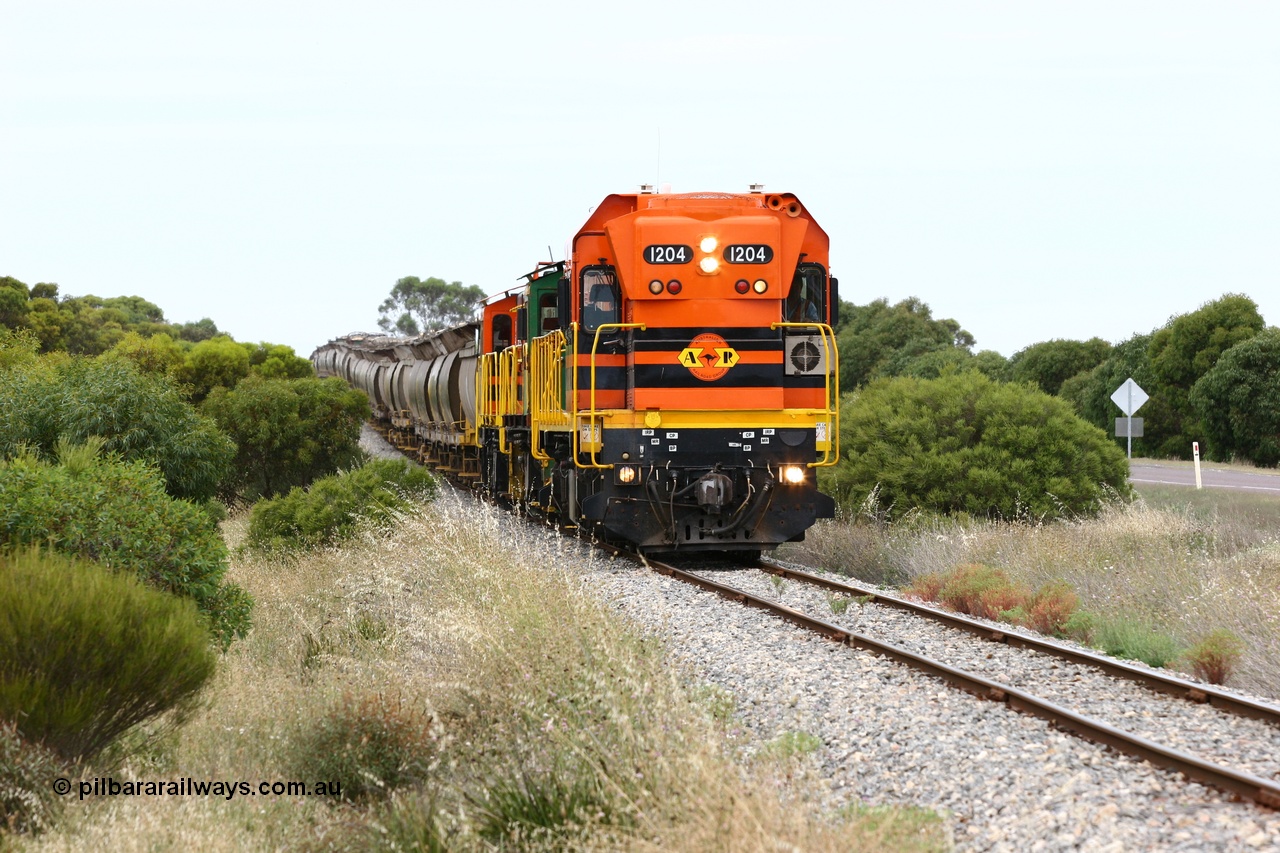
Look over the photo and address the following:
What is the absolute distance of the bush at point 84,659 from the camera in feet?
22.2

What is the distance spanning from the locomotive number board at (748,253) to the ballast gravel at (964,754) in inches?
180

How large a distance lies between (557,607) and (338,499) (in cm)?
1040

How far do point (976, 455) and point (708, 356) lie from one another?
7943 mm

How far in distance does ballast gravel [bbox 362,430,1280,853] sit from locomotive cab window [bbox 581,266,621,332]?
4359 mm

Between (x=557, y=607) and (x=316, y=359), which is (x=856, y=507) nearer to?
(x=557, y=607)

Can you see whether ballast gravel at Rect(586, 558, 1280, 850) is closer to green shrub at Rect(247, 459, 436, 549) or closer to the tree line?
green shrub at Rect(247, 459, 436, 549)

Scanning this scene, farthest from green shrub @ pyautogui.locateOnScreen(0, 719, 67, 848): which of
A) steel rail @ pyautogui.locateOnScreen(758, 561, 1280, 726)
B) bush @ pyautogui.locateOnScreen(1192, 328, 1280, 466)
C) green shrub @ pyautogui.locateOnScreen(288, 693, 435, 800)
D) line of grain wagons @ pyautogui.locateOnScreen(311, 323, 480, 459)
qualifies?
bush @ pyautogui.locateOnScreen(1192, 328, 1280, 466)

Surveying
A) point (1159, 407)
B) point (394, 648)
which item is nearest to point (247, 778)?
point (394, 648)

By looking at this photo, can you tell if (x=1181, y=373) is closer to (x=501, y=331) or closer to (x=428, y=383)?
(x=428, y=383)

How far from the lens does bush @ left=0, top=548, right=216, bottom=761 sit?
6.75m

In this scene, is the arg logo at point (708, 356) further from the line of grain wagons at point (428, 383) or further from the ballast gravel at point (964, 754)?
the line of grain wagons at point (428, 383)

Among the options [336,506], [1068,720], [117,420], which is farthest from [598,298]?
[117,420]

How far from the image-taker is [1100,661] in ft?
26.7

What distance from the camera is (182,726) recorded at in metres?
7.66
